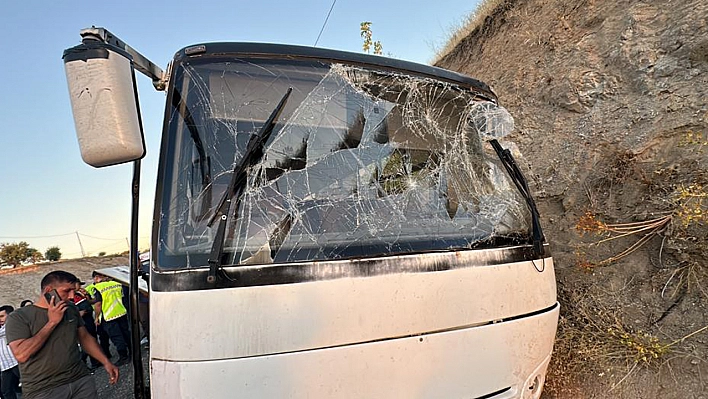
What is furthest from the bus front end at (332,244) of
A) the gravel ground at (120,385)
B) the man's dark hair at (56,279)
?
the gravel ground at (120,385)

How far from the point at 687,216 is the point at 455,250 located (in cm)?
221

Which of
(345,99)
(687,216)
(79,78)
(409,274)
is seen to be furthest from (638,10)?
(79,78)

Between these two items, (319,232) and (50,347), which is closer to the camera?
(319,232)

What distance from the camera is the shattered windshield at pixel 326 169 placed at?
1.87 metres

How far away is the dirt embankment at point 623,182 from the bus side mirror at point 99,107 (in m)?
3.24

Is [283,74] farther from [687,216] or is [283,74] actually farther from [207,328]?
[687,216]

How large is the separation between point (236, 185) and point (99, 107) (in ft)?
2.05

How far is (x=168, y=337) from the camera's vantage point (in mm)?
1671

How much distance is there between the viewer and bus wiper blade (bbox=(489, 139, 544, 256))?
2.33 m

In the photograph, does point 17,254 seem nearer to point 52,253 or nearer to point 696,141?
point 52,253

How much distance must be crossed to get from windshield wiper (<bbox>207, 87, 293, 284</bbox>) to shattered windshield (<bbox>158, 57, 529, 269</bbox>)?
0.08ft

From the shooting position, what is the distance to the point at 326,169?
2166mm

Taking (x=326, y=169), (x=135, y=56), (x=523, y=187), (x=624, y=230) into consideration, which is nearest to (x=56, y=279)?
(x=135, y=56)

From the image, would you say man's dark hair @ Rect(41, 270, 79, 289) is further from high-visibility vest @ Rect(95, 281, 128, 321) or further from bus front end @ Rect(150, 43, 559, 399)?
high-visibility vest @ Rect(95, 281, 128, 321)
